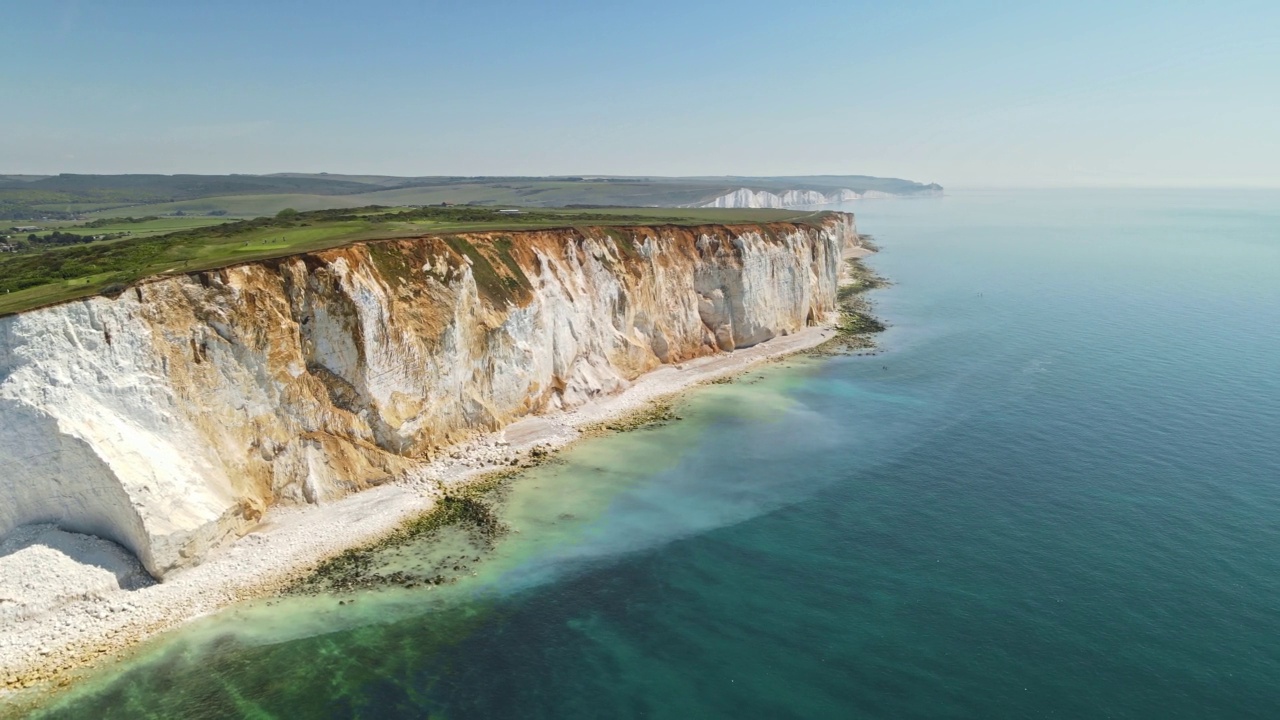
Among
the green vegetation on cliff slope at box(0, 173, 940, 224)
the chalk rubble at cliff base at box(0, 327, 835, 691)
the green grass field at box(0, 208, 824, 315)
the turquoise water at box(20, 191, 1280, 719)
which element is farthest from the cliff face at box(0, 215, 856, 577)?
the green vegetation on cliff slope at box(0, 173, 940, 224)

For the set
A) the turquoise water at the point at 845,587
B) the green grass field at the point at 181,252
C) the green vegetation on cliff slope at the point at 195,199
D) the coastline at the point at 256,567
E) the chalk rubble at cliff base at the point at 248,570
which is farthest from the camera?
the green vegetation on cliff slope at the point at 195,199

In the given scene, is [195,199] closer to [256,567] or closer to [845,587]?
[256,567]

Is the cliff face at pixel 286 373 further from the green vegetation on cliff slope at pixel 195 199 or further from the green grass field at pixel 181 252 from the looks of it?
the green vegetation on cliff slope at pixel 195 199

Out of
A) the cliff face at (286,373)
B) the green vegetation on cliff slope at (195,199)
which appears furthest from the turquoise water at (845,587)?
the green vegetation on cliff slope at (195,199)

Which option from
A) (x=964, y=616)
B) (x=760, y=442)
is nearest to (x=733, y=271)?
(x=760, y=442)

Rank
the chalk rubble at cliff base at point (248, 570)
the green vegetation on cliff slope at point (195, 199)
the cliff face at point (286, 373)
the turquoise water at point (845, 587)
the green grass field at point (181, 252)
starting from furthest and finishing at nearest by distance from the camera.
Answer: the green vegetation on cliff slope at point (195, 199) < the green grass field at point (181, 252) < the cliff face at point (286, 373) < the chalk rubble at cliff base at point (248, 570) < the turquoise water at point (845, 587)

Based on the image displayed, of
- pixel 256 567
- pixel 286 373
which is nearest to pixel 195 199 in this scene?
pixel 286 373
